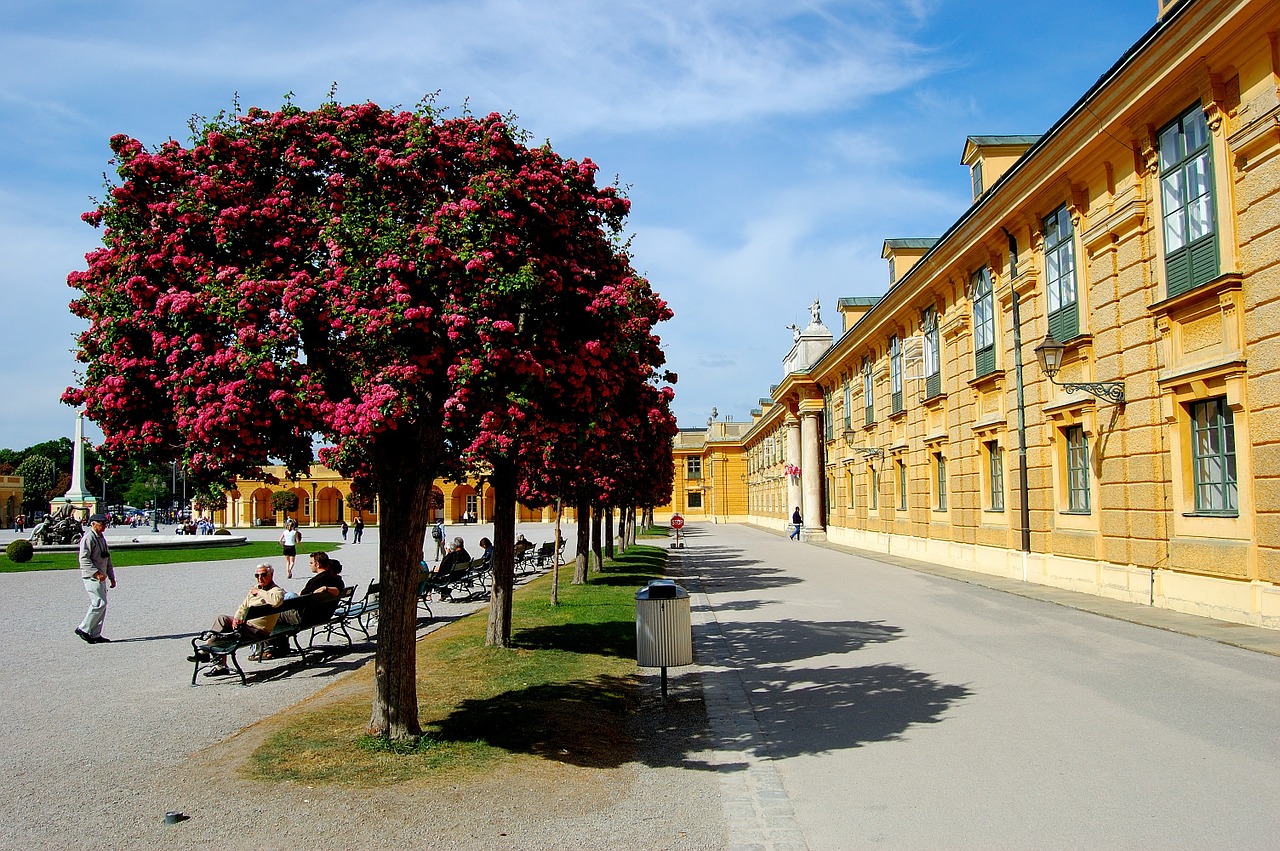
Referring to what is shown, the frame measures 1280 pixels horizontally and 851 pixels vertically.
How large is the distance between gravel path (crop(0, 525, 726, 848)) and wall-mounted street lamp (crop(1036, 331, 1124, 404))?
9.45 meters

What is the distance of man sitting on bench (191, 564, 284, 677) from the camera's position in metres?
10.3

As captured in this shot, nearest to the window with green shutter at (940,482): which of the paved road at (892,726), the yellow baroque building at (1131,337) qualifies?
the yellow baroque building at (1131,337)

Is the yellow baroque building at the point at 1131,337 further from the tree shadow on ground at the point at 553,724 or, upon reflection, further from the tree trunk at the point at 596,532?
the tree trunk at the point at 596,532

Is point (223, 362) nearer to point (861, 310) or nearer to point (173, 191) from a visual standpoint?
point (173, 191)

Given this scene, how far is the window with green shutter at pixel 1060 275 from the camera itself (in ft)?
57.2

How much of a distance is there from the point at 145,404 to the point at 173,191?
1458 mm

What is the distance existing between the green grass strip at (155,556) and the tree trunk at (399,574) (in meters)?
24.6

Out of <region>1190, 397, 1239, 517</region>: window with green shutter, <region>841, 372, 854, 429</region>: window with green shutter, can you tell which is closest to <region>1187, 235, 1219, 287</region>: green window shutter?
<region>1190, 397, 1239, 517</region>: window with green shutter

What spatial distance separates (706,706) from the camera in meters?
8.87

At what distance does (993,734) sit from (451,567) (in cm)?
1278

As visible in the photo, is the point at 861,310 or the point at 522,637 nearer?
the point at 522,637

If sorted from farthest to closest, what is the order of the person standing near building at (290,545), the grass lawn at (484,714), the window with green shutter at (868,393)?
the window with green shutter at (868,393), the person standing near building at (290,545), the grass lawn at (484,714)

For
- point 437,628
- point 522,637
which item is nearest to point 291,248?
point 522,637

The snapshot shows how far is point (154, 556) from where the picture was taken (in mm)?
35312
